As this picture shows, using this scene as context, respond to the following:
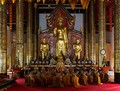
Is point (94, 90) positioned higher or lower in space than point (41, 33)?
lower

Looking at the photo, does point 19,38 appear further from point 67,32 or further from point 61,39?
point 67,32

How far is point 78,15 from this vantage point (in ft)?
99.9

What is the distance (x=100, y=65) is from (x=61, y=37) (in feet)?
19.1

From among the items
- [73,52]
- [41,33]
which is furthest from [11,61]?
[73,52]

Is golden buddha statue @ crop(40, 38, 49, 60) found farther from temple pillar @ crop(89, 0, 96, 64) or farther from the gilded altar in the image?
temple pillar @ crop(89, 0, 96, 64)

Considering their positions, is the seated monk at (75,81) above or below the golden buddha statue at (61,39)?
below

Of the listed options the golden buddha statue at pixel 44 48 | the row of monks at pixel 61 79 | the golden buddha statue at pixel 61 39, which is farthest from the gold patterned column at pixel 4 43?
the golden buddha statue at pixel 44 48

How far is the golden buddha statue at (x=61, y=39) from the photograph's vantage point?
86.7 feet

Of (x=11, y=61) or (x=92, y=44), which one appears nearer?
(x=92, y=44)

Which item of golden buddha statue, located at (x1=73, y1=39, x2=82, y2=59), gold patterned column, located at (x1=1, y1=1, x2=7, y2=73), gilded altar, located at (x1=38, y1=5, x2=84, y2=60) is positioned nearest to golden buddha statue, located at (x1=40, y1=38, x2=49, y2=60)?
gilded altar, located at (x1=38, y1=5, x2=84, y2=60)

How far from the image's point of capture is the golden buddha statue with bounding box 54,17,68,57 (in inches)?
1040

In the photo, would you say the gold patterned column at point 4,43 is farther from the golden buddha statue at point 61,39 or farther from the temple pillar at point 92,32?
the temple pillar at point 92,32

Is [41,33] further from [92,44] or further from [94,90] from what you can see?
[94,90]

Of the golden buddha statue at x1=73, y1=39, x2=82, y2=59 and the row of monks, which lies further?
the golden buddha statue at x1=73, y1=39, x2=82, y2=59
